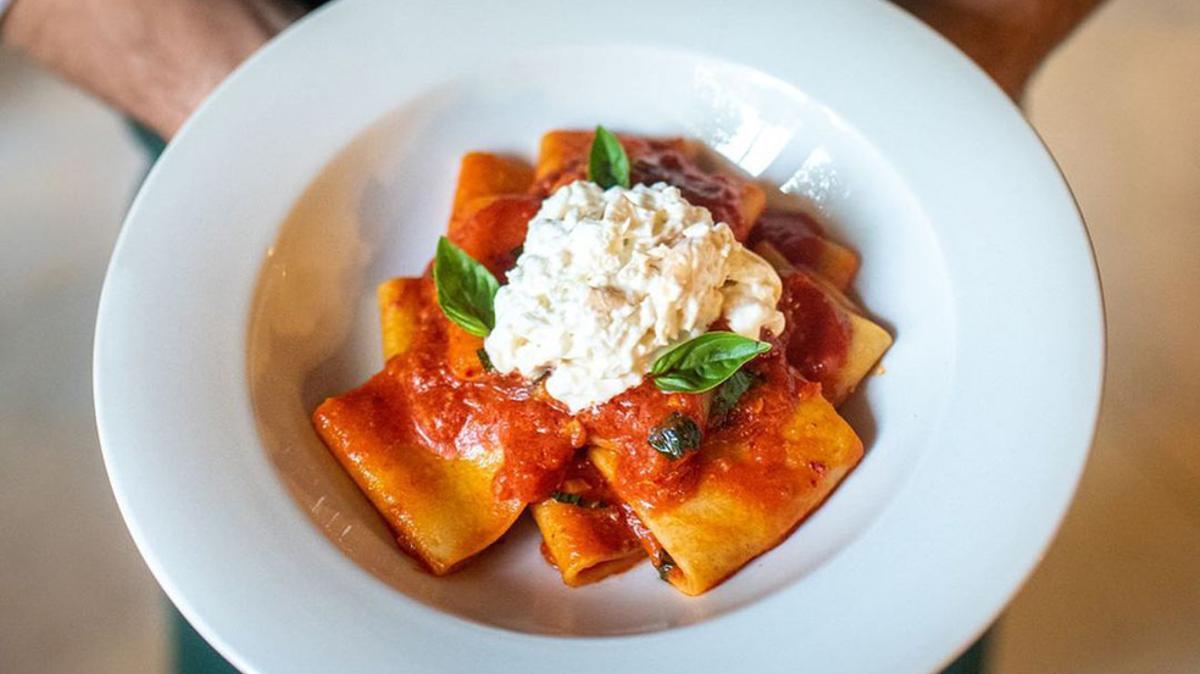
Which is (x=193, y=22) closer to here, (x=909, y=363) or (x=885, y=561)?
(x=909, y=363)

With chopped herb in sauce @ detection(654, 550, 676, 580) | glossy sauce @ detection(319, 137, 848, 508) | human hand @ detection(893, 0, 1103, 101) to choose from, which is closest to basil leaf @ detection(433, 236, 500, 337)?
glossy sauce @ detection(319, 137, 848, 508)

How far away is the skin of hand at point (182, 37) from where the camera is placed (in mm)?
2580

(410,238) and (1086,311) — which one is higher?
(1086,311)

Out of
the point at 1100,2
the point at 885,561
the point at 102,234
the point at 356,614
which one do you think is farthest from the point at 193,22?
the point at 1100,2

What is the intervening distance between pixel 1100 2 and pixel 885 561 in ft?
7.32

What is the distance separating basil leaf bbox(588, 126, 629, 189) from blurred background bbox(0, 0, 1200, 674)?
0.95 m

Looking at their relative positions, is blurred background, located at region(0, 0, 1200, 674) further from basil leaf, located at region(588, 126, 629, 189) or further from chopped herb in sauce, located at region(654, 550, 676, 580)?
basil leaf, located at region(588, 126, 629, 189)

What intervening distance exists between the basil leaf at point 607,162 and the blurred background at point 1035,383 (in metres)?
0.95

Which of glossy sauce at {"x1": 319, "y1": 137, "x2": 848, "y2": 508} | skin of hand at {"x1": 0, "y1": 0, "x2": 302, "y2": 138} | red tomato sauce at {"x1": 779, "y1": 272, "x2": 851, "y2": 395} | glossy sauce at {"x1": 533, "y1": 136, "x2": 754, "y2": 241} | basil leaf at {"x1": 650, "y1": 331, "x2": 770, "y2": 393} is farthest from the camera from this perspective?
skin of hand at {"x1": 0, "y1": 0, "x2": 302, "y2": 138}

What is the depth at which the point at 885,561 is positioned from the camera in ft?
5.07

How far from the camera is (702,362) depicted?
169cm

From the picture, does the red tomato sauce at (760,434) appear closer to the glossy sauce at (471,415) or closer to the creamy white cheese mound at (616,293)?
the creamy white cheese mound at (616,293)

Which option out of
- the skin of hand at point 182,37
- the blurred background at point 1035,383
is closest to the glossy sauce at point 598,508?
the blurred background at point 1035,383

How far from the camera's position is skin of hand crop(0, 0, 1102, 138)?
8.46ft
